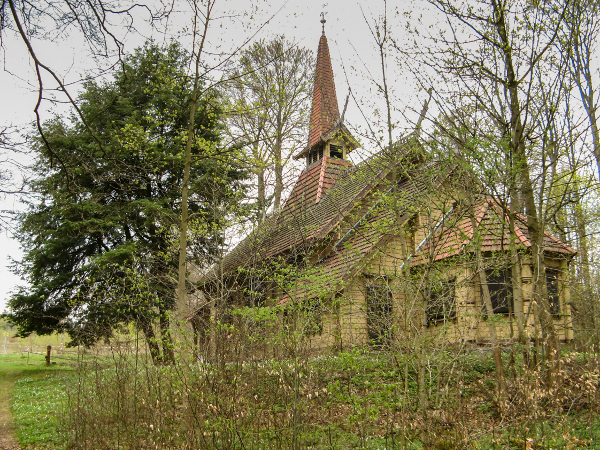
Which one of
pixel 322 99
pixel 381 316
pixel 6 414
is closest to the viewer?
pixel 381 316

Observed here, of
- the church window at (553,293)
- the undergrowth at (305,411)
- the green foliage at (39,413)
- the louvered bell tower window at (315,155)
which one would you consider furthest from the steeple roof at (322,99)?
the undergrowth at (305,411)

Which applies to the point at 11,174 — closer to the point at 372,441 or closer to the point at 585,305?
the point at 372,441

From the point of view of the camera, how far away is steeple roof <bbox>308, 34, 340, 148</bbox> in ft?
61.0

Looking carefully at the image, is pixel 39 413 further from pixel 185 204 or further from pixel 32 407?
pixel 185 204

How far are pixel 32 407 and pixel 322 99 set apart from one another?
14.6 m

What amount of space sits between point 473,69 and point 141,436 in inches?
307

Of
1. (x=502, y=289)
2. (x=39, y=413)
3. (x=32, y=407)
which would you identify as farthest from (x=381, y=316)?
(x=32, y=407)

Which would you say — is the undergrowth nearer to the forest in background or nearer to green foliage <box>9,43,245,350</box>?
the forest in background

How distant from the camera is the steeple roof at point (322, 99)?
18594mm

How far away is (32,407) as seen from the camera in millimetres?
10156

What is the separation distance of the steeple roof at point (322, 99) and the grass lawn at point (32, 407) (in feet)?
41.3

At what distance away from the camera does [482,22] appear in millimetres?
7652

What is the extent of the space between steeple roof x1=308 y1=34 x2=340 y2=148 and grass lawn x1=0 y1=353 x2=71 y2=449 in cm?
1259

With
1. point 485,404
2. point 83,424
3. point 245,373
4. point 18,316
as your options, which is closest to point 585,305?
point 485,404
